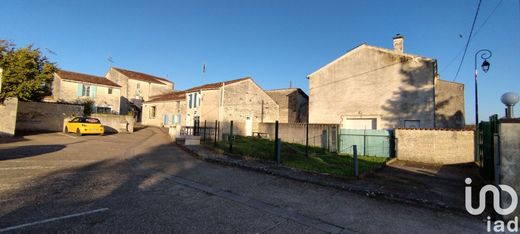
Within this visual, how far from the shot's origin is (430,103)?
639 inches

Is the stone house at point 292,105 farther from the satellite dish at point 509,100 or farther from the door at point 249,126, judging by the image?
the satellite dish at point 509,100

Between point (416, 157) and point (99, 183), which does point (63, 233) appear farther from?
point (416, 157)

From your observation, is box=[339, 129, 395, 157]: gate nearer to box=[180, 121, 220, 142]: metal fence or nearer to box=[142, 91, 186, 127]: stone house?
box=[180, 121, 220, 142]: metal fence

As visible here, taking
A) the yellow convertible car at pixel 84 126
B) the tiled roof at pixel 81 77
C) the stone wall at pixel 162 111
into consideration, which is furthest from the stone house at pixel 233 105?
the tiled roof at pixel 81 77

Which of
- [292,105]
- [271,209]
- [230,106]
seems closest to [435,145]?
[271,209]

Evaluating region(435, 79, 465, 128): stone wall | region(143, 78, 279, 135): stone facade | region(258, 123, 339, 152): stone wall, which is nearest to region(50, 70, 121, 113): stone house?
region(143, 78, 279, 135): stone facade

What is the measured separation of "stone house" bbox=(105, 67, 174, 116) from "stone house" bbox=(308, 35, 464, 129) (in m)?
30.5

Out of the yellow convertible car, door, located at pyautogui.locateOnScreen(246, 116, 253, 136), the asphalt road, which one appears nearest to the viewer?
the asphalt road

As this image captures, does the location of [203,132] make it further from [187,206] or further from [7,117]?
[187,206]

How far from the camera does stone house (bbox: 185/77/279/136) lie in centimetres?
2477

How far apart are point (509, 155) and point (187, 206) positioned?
6.71 m

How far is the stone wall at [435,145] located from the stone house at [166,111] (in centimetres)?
2316

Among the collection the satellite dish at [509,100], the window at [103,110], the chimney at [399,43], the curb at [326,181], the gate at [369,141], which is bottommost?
the curb at [326,181]

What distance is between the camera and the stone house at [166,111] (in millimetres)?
30928
